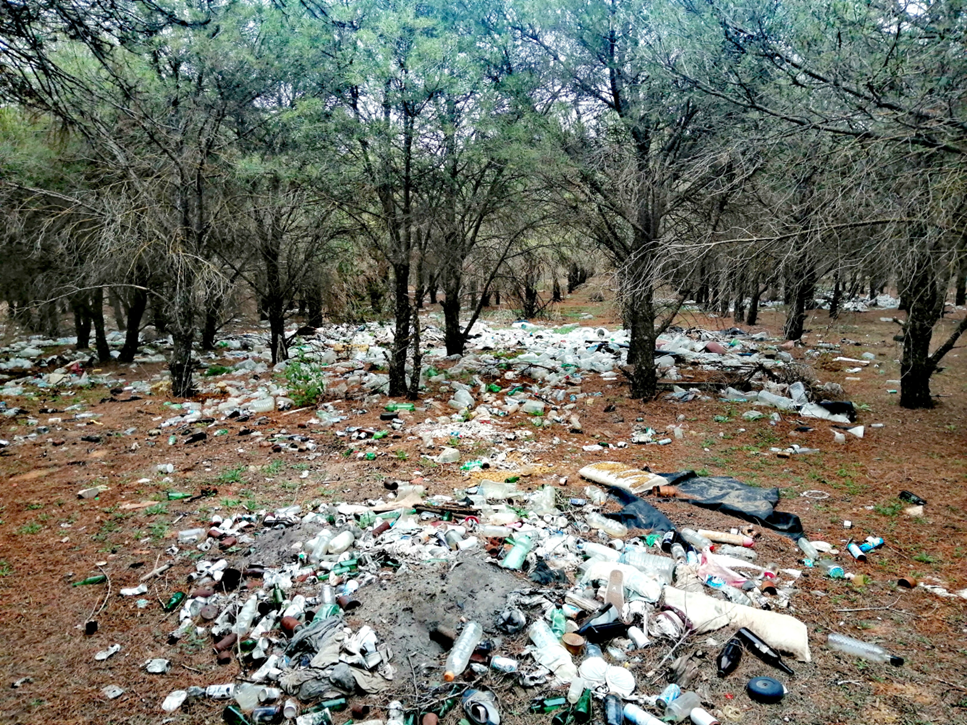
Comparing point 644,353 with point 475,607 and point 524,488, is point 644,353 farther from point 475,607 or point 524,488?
point 475,607

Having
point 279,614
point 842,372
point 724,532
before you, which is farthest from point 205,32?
point 842,372

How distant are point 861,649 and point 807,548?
109 cm

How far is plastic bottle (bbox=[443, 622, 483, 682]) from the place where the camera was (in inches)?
105

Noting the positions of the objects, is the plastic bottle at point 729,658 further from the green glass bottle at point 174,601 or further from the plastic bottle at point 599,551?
the green glass bottle at point 174,601

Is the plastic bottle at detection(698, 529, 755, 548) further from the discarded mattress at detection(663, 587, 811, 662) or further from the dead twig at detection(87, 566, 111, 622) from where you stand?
the dead twig at detection(87, 566, 111, 622)

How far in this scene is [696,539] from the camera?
3908mm

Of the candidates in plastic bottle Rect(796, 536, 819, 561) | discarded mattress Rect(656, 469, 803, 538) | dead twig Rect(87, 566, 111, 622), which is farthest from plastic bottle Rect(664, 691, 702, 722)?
dead twig Rect(87, 566, 111, 622)

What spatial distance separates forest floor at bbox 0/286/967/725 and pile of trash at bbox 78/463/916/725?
0.31 ft

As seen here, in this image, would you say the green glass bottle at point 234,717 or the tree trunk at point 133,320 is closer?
the green glass bottle at point 234,717

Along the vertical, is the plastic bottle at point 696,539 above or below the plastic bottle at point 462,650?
above

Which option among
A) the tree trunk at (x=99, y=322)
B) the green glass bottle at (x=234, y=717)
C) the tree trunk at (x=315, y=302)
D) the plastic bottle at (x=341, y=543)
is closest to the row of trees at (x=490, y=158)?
the tree trunk at (x=99, y=322)

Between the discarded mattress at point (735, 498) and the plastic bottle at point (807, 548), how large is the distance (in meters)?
0.11

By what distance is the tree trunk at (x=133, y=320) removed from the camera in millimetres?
11289

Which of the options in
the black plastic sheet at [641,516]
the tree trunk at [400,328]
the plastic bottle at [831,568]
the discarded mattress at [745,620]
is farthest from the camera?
the tree trunk at [400,328]
